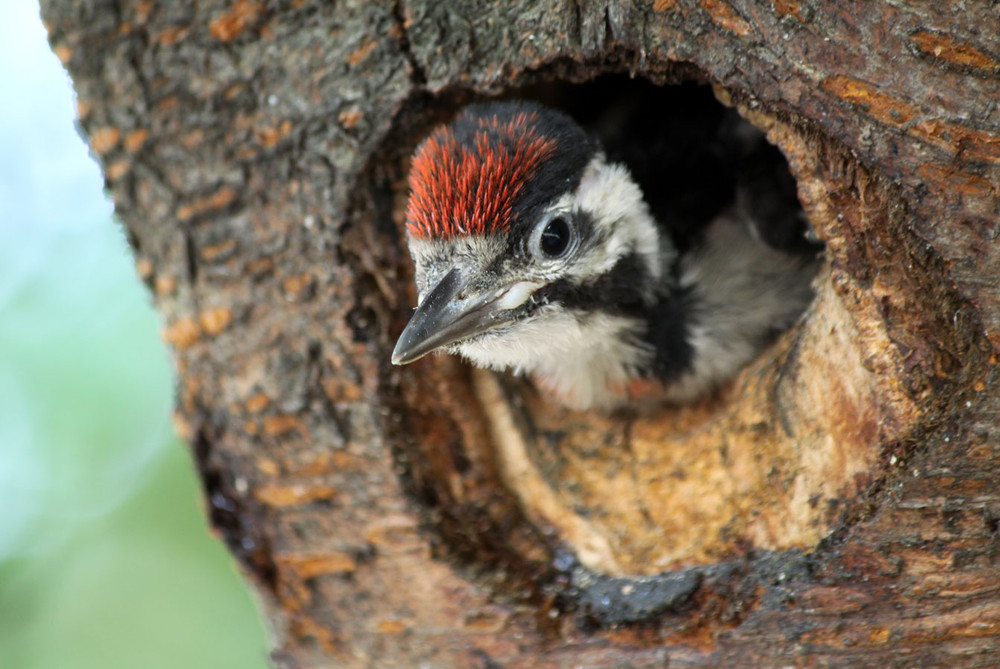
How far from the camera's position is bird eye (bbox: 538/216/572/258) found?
7.63 ft

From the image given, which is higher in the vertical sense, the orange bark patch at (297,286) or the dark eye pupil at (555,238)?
the orange bark patch at (297,286)

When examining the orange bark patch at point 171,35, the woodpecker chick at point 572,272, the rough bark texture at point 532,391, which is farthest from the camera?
the orange bark patch at point 171,35

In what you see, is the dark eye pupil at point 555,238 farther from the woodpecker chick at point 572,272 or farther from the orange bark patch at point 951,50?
the orange bark patch at point 951,50

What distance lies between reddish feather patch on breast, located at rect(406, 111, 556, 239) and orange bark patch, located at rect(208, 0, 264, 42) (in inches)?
22.2

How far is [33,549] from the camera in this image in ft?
15.1

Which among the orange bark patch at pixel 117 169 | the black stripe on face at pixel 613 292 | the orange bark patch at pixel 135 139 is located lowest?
the black stripe on face at pixel 613 292

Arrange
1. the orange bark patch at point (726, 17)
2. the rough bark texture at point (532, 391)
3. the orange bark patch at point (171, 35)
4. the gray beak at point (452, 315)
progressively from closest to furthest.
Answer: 1. the rough bark texture at point (532, 391)
2. the orange bark patch at point (726, 17)
3. the gray beak at point (452, 315)
4. the orange bark patch at point (171, 35)

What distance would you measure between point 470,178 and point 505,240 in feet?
0.61

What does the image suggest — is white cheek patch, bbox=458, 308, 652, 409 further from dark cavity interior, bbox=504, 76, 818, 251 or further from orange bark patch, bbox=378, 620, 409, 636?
orange bark patch, bbox=378, 620, 409, 636

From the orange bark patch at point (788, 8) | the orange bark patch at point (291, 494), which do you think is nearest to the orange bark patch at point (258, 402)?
the orange bark patch at point (291, 494)

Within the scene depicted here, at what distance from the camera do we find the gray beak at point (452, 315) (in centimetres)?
210

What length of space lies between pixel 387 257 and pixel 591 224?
59 centimetres

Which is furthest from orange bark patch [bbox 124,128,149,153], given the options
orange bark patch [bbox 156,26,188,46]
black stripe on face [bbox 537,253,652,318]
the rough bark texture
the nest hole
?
black stripe on face [bbox 537,253,652,318]

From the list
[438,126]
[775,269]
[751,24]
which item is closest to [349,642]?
[438,126]
